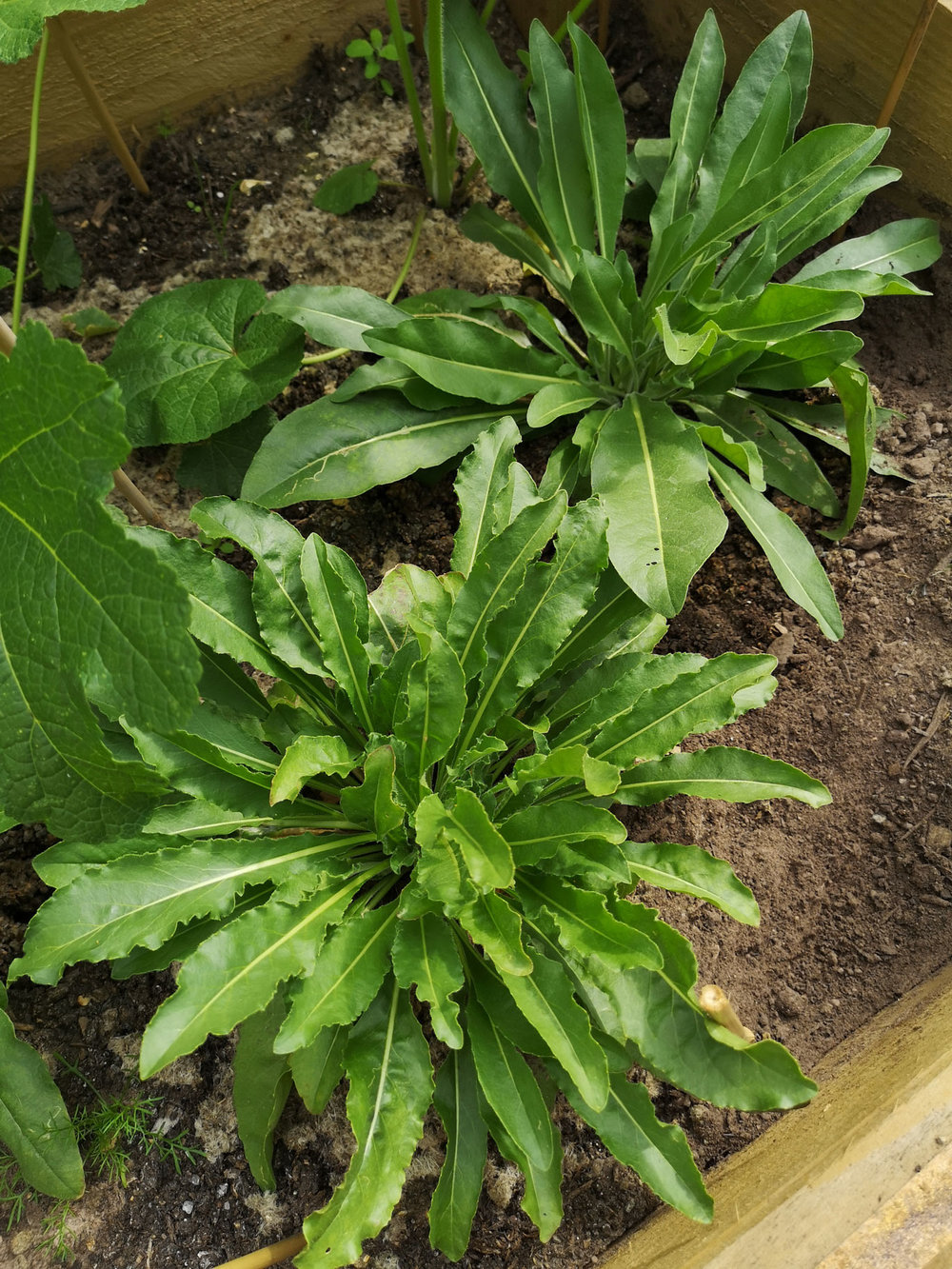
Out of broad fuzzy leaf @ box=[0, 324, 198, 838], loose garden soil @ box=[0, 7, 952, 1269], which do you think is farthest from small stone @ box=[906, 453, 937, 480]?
broad fuzzy leaf @ box=[0, 324, 198, 838]

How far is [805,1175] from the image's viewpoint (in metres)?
1.21

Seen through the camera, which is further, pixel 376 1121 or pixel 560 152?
pixel 560 152

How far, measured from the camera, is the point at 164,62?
6.83 ft

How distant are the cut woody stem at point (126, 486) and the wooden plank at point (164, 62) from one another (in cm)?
92

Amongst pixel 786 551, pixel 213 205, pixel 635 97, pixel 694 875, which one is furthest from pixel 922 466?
pixel 213 205

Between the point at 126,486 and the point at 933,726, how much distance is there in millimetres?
1429

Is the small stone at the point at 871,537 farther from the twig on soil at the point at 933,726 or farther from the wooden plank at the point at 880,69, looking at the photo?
the wooden plank at the point at 880,69

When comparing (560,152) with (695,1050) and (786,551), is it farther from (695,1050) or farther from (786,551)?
(695,1050)

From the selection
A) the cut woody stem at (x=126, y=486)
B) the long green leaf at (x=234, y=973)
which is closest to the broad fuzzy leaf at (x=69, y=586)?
the cut woody stem at (x=126, y=486)

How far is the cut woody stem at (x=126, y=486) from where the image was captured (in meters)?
1.25

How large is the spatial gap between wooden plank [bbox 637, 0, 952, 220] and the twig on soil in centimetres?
101

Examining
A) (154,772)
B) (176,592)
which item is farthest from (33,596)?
(154,772)

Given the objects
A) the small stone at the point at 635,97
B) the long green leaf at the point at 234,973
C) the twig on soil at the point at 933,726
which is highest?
the small stone at the point at 635,97

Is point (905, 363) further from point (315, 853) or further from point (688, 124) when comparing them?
point (315, 853)
